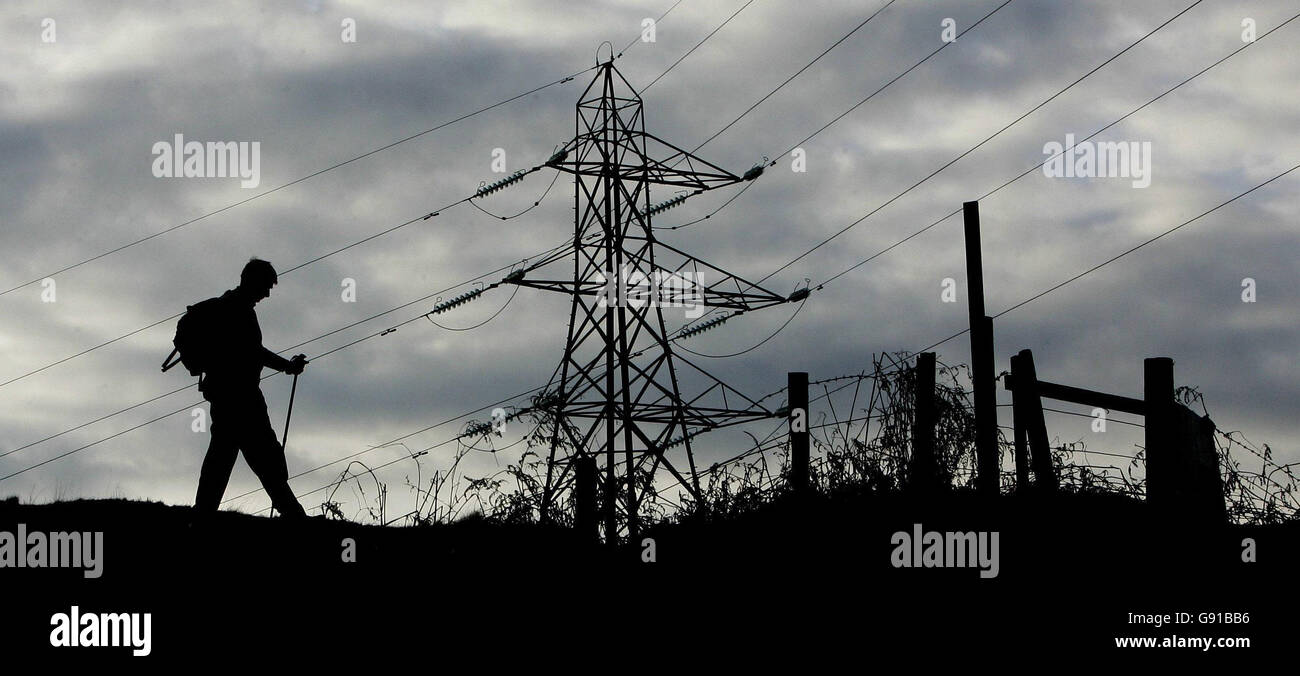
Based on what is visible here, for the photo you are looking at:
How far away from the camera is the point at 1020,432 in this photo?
431 inches

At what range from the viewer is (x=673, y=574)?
998 centimetres

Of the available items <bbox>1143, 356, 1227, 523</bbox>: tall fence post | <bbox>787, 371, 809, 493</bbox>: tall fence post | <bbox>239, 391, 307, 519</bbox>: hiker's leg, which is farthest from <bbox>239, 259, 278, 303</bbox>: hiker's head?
<bbox>1143, 356, 1227, 523</bbox>: tall fence post

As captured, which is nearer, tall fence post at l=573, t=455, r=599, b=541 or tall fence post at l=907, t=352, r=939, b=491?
tall fence post at l=907, t=352, r=939, b=491

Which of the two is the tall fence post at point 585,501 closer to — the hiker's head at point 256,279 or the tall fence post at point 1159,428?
the hiker's head at point 256,279

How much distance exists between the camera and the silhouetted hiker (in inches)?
447

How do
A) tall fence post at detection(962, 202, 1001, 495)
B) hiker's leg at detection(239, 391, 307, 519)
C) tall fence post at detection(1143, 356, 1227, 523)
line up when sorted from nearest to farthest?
tall fence post at detection(1143, 356, 1227, 523) < tall fence post at detection(962, 202, 1001, 495) < hiker's leg at detection(239, 391, 307, 519)

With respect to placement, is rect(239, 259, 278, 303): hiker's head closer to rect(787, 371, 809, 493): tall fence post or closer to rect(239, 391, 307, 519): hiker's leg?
rect(239, 391, 307, 519): hiker's leg

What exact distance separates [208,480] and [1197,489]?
7.77m

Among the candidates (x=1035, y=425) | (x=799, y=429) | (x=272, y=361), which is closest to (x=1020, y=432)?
→ (x=1035, y=425)

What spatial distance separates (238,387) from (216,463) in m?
0.66
